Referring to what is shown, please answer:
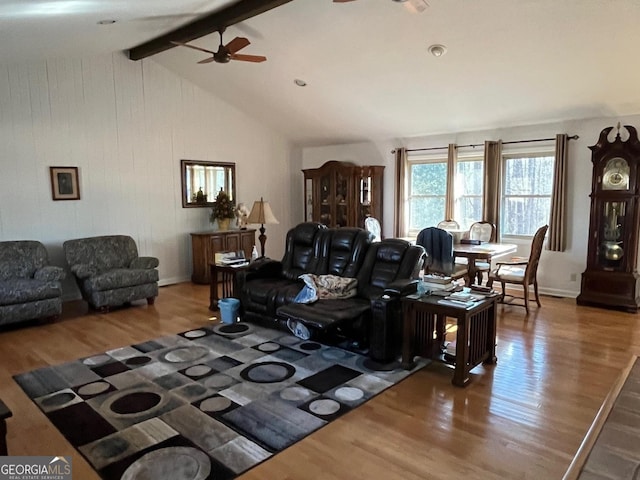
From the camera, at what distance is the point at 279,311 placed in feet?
13.0

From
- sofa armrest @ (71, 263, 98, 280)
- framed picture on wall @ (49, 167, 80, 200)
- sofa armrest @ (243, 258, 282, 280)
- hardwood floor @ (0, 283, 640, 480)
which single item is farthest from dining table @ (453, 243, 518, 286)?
framed picture on wall @ (49, 167, 80, 200)

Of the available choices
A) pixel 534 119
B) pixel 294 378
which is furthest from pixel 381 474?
pixel 534 119

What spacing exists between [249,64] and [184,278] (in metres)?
3.46

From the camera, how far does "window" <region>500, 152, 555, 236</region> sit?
20.1ft

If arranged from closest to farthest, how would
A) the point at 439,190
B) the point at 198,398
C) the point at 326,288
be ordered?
1. the point at 198,398
2. the point at 326,288
3. the point at 439,190

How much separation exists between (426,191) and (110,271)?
4.84 metres

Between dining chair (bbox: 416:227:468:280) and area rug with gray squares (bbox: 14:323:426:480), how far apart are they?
1823 millimetres

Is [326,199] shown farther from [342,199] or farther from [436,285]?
[436,285]

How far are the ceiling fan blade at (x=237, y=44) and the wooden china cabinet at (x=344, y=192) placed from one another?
3.47 m

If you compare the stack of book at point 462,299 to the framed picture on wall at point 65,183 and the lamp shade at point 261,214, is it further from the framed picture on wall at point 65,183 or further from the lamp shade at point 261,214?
the framed picture on wall at point 65,183

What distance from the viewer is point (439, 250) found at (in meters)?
5.27

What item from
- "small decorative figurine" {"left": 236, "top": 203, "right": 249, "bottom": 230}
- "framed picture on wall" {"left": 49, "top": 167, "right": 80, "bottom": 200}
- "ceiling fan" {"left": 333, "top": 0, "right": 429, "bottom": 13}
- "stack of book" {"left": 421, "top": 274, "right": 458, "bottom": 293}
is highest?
"ceiling fan" {"left": 333, "top": 0, "right": 429, "bottom": 13}

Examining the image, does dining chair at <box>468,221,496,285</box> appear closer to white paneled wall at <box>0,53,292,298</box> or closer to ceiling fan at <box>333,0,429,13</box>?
ceiling fan at <box>333,0,429,13</box>

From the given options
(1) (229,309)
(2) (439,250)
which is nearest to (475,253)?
(2) (439,250)
